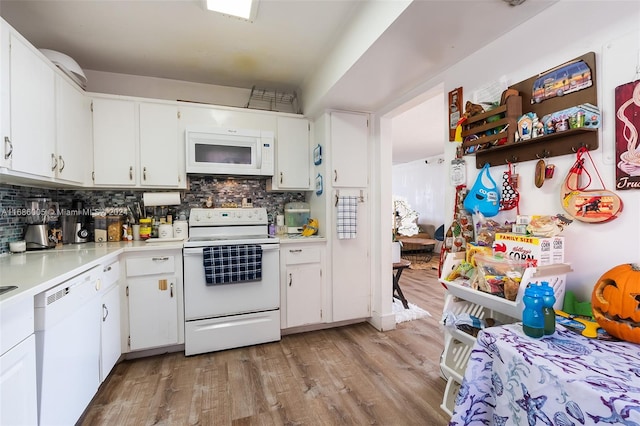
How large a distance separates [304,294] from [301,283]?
0.11 metres

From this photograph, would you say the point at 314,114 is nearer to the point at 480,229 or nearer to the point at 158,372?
the point at 480,229

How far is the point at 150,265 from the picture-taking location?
211 centimetres

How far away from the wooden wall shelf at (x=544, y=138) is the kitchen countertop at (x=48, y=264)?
2154mm

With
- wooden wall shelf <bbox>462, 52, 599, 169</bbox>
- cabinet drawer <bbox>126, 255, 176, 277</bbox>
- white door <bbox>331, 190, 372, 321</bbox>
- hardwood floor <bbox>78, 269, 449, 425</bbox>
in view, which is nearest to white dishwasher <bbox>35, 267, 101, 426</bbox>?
hardwood floor <bbox>78, 269, 449, 425</bbox>

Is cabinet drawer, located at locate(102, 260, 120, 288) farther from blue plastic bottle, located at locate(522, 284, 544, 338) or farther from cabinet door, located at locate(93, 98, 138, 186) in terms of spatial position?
blue plastic bottle, located at locate(522, 284, 544, 338)

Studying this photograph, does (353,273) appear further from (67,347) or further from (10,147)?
(10,147)

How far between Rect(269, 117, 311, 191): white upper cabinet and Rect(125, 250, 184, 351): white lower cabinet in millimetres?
1157

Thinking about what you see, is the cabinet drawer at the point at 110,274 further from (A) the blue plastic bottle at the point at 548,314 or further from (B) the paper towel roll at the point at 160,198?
(A) the blue plastic bottle at the point at 548,314

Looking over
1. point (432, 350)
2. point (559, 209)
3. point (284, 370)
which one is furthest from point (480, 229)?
point (284, 370)

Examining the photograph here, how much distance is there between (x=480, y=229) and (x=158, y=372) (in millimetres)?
2352

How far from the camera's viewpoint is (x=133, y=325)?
2068mm

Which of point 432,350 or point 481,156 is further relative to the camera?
point 432,350

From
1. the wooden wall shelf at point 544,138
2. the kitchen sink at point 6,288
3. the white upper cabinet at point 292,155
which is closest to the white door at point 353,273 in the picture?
the white upper cabinet at point 292,155

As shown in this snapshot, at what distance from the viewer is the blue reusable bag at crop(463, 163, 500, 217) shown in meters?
1.51
